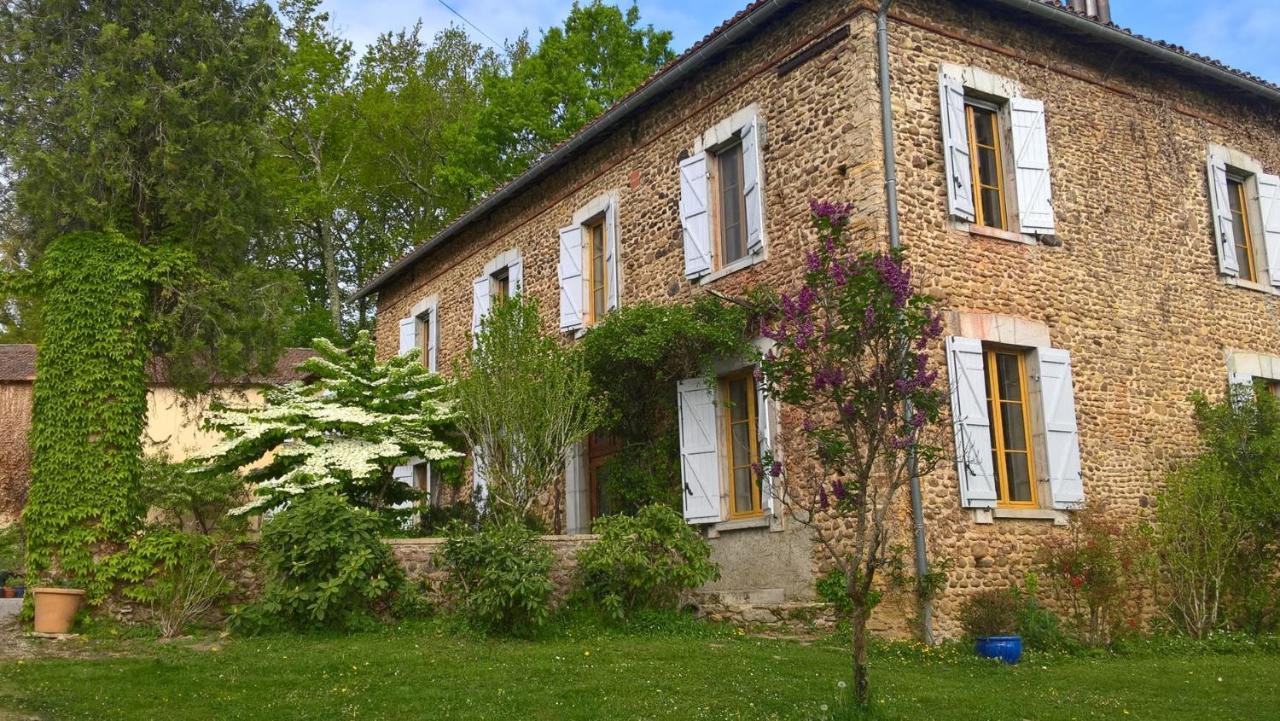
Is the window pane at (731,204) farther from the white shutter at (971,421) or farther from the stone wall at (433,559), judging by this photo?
the stone wall at (433,559)

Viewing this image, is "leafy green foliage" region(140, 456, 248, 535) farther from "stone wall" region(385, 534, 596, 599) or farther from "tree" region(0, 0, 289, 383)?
"stone wall" region(385, 534, 596, 599)

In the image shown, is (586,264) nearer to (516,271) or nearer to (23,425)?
(516,271)

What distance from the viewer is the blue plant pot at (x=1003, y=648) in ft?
28.8

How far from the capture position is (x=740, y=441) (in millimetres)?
11328

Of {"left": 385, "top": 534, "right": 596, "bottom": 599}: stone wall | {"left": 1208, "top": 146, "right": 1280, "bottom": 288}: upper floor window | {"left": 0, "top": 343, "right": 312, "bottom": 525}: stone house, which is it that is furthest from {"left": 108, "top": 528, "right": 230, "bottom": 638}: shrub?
{"left": 0, "top": 343, "right": 312, "bottom": 525}: stone house

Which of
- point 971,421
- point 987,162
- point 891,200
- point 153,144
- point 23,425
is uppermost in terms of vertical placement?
point 153,144

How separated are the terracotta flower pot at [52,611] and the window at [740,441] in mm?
6291

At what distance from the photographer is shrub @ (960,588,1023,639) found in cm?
938

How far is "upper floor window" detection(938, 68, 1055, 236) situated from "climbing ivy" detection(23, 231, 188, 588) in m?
8.12

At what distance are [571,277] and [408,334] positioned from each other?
5952mm

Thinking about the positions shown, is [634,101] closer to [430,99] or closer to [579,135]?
[579,135]

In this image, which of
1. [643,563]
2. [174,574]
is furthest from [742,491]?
[174,574]

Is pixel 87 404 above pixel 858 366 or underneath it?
above

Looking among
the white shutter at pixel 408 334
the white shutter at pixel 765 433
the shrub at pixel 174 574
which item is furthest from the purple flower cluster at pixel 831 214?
the white shutter at pixel 408 334
